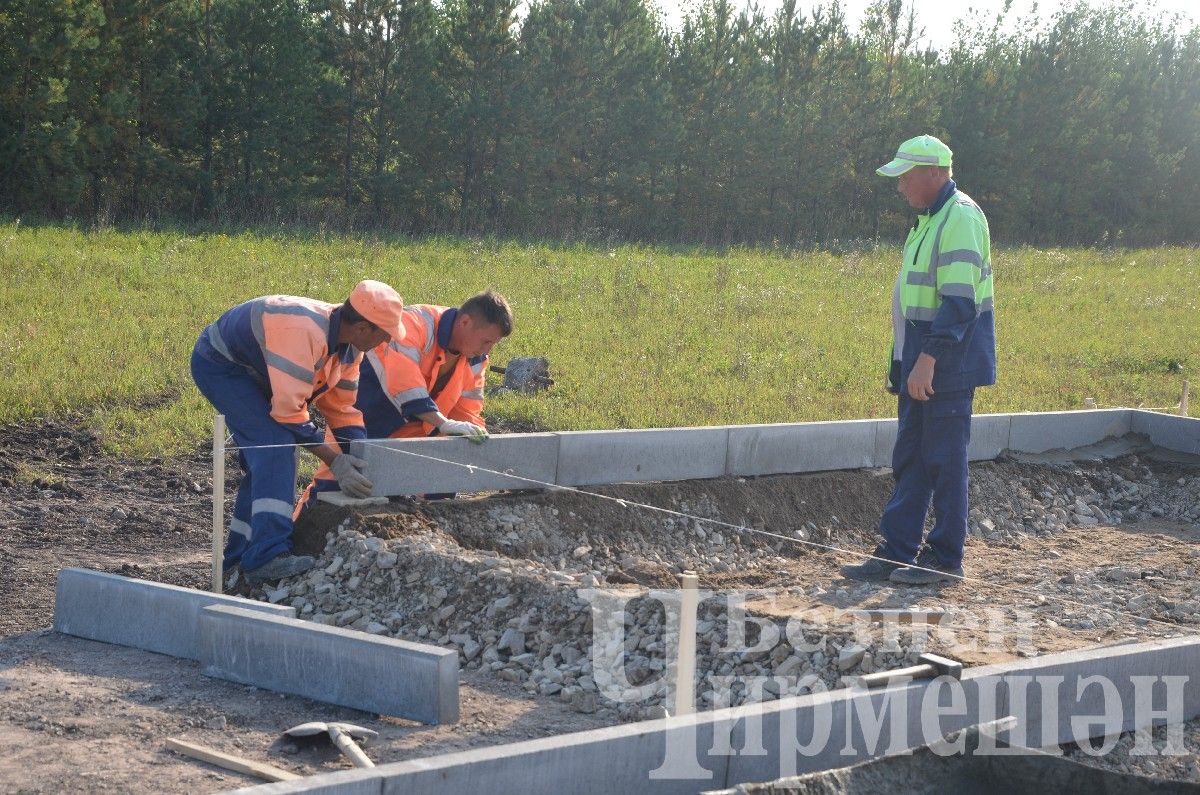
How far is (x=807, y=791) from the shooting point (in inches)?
140

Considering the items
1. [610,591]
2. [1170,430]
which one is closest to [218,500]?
[610,591]

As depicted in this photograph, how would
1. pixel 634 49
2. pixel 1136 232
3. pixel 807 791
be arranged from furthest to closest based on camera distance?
1. pixel 1136 232
2. pixel 634 49
3. pixel 807 791

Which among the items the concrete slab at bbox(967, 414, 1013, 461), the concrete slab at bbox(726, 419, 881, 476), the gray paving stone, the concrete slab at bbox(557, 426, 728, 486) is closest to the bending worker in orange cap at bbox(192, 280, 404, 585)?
the concrete slab at bbox(557, 426, 728, 486)

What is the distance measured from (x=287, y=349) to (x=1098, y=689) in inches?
147

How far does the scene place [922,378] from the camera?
5.93 meters

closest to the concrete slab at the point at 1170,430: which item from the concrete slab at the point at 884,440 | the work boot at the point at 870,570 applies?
the concrete slab at the point at 884,440

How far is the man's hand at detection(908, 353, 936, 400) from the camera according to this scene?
5.91 metres

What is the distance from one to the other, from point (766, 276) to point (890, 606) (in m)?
15.0

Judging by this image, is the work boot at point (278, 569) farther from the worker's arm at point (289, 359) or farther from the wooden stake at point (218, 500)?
the worker's arm at point (289, 359)

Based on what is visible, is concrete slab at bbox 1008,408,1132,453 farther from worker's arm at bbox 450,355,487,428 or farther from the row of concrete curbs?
the row of concrete curbs

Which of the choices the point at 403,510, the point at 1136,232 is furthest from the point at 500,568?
the point at 1136,232

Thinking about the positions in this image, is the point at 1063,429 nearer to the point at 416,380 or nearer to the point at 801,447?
the point at 801,447

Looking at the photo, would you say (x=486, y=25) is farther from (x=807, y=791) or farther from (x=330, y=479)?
(x=807, y=791)

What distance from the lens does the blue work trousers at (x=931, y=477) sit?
20.1 ft
